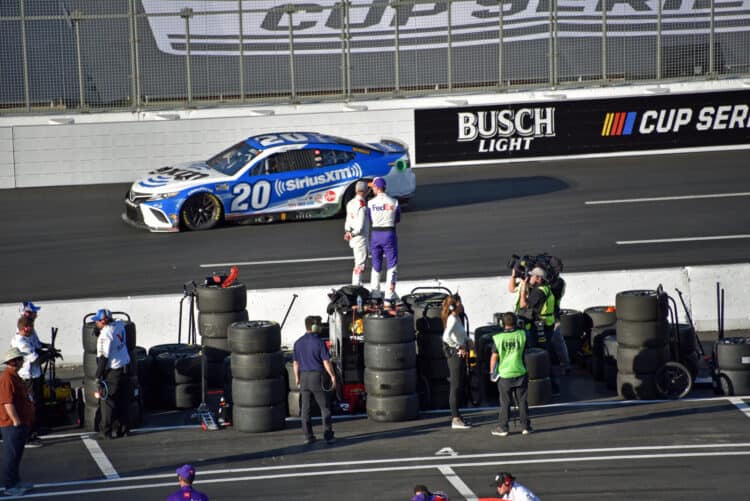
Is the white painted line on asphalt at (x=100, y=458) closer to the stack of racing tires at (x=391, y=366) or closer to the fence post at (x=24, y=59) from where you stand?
the stack of racing tires at (x=391, y=366)

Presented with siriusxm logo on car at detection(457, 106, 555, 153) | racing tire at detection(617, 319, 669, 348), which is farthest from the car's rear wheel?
racing tire at detection(617, 319, 669, 348)

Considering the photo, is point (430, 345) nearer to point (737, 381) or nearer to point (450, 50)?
point (737, 381)

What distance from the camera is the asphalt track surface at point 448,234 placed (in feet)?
63.4

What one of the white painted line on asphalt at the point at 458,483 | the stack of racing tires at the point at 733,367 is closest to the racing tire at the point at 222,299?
the white painted line on asphalt at the point at 458,483

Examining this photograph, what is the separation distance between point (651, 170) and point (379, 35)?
757 cm

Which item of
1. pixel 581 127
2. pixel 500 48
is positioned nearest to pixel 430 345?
pixel 581 127

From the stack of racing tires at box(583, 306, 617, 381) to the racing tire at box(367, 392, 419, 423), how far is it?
2.75 metres

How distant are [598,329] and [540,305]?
1.53 m

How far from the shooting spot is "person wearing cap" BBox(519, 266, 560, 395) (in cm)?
1491

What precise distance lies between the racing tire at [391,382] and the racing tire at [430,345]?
1.58 ft

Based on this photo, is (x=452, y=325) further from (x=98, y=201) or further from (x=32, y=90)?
(x=32, y=90)

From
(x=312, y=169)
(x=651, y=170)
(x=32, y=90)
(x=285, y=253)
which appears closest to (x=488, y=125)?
(x=651, y=170)

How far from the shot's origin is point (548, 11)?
29.8m

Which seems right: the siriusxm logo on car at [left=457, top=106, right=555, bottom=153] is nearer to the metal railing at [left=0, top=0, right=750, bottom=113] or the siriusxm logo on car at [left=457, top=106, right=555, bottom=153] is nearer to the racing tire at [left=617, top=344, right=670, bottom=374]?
the metal railing at [left=0, top=0, right=750, bottom=113]
